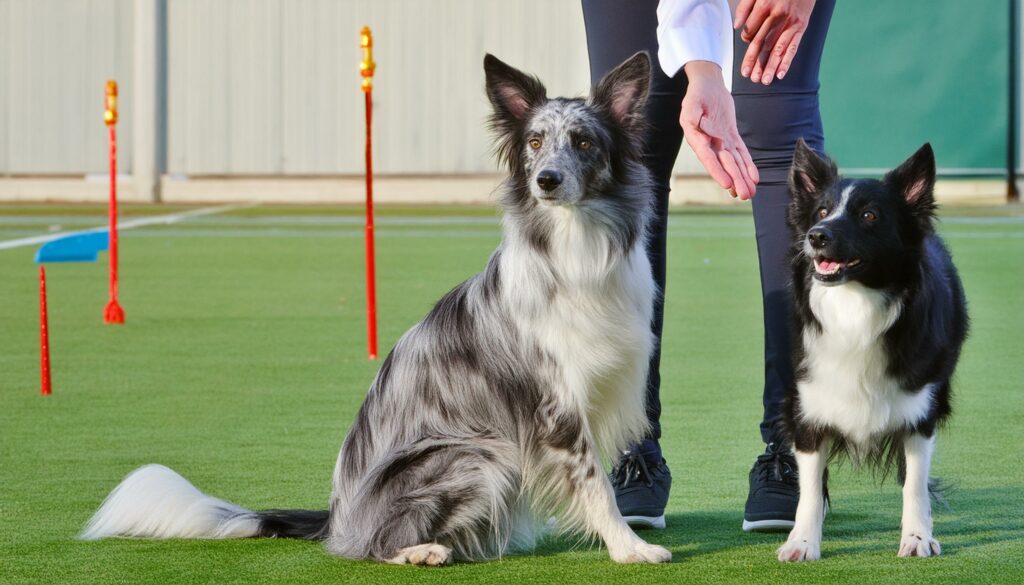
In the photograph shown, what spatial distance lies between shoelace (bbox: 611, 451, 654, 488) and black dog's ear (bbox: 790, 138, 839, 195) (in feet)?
2.77

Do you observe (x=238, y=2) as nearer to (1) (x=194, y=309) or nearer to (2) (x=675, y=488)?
(1) (x=194, y=309)

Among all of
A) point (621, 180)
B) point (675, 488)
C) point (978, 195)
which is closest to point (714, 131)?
point (621, 180)

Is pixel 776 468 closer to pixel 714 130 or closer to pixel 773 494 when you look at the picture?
pixel 773 494

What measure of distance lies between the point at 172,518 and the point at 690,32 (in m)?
1.72

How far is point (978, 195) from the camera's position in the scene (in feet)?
68.5

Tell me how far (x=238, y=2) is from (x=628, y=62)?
20.6 metres

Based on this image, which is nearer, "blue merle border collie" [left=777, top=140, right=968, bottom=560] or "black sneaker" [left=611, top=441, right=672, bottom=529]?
"blue merle border collie" [left=777, top=140, right=968, bottom=560]

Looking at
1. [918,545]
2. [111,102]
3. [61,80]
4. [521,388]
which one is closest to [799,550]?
[918,545]

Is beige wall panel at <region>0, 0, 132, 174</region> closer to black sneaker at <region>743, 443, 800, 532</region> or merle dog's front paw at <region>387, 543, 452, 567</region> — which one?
black sneaker at <region>743, 443, 800, 532</region>

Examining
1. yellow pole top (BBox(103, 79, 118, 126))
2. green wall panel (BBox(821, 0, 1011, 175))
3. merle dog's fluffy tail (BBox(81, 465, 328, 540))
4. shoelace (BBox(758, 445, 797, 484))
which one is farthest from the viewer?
green wall panel (BBox(821, 0, 1011, 175))

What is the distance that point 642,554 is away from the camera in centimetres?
322

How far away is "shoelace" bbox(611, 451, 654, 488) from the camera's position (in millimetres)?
3691

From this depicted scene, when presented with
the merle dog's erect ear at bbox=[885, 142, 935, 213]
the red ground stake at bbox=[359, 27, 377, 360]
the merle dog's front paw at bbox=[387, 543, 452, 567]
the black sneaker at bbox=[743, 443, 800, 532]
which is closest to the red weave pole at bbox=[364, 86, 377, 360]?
the red ground stake at bbox=[359, 27, 377, 360]

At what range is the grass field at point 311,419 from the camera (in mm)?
3184
